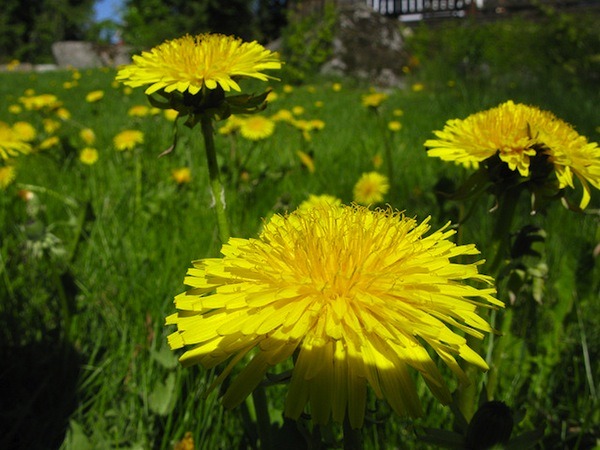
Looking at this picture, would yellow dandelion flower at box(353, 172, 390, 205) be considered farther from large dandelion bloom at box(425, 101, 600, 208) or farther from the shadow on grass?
the shadow on grass

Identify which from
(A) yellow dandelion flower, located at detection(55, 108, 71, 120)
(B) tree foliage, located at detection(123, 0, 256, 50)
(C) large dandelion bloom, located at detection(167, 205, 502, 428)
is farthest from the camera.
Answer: (B) tree foliage, located at detection(123, 0, 256, 50)

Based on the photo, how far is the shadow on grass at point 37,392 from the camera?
977mm

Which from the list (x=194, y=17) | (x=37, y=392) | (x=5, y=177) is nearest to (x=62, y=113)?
(x=5, y=177)

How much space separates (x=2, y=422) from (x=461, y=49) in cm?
835

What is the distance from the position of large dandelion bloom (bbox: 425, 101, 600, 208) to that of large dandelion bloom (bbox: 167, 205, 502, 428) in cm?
31

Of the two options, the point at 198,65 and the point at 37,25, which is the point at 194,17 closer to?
the point at 198,65

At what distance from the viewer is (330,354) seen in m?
0.52

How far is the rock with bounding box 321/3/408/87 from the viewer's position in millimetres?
9211

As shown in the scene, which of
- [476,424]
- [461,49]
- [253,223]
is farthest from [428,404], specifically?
[461,49]

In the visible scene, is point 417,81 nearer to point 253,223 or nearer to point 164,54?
point 253,223

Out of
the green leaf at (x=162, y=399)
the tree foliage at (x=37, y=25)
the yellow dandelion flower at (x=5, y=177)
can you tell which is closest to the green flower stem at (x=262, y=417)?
the green leaf at (x=162, y=399)

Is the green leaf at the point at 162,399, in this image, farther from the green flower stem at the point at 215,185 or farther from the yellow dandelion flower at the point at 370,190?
the yellow dandelion flower at the point at 370,190

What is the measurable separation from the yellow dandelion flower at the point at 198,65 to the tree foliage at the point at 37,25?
1315 inches

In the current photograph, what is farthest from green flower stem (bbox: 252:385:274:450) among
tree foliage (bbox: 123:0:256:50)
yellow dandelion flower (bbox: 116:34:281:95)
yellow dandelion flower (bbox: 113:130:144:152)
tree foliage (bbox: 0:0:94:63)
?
tree foliage (bbox: 0:0:94:63)
